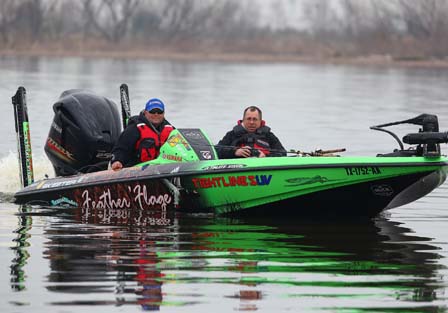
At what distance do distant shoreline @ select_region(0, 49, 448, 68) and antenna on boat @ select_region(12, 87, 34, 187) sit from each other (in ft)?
149

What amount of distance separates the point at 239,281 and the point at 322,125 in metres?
16.2

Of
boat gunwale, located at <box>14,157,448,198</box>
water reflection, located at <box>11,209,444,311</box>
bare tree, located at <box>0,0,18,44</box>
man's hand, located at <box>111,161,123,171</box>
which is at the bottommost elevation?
water reflection, located at <box>11,209,444,311</box>

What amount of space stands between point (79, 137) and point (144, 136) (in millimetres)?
1019

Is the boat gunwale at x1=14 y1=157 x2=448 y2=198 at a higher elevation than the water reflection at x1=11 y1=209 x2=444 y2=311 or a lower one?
higher

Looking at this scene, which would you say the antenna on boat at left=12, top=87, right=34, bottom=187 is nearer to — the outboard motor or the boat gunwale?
the outboard motor

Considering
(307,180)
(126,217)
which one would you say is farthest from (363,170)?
(126,217)

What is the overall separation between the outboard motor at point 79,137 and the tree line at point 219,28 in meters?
46.2

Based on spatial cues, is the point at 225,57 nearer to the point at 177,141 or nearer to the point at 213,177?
the point at 177,141

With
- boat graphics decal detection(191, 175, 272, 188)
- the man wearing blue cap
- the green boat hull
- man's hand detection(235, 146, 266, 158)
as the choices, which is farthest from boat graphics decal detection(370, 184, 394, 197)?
the man wearing blue cap

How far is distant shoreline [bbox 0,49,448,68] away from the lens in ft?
190

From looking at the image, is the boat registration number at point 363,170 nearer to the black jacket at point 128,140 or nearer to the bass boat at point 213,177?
the bass boat at point 213,177

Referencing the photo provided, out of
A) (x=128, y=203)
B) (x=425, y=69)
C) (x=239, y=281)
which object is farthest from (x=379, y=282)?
(x=425, y=69)

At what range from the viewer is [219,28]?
79188 mm

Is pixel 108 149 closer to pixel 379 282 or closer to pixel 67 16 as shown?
pixel 379 282
